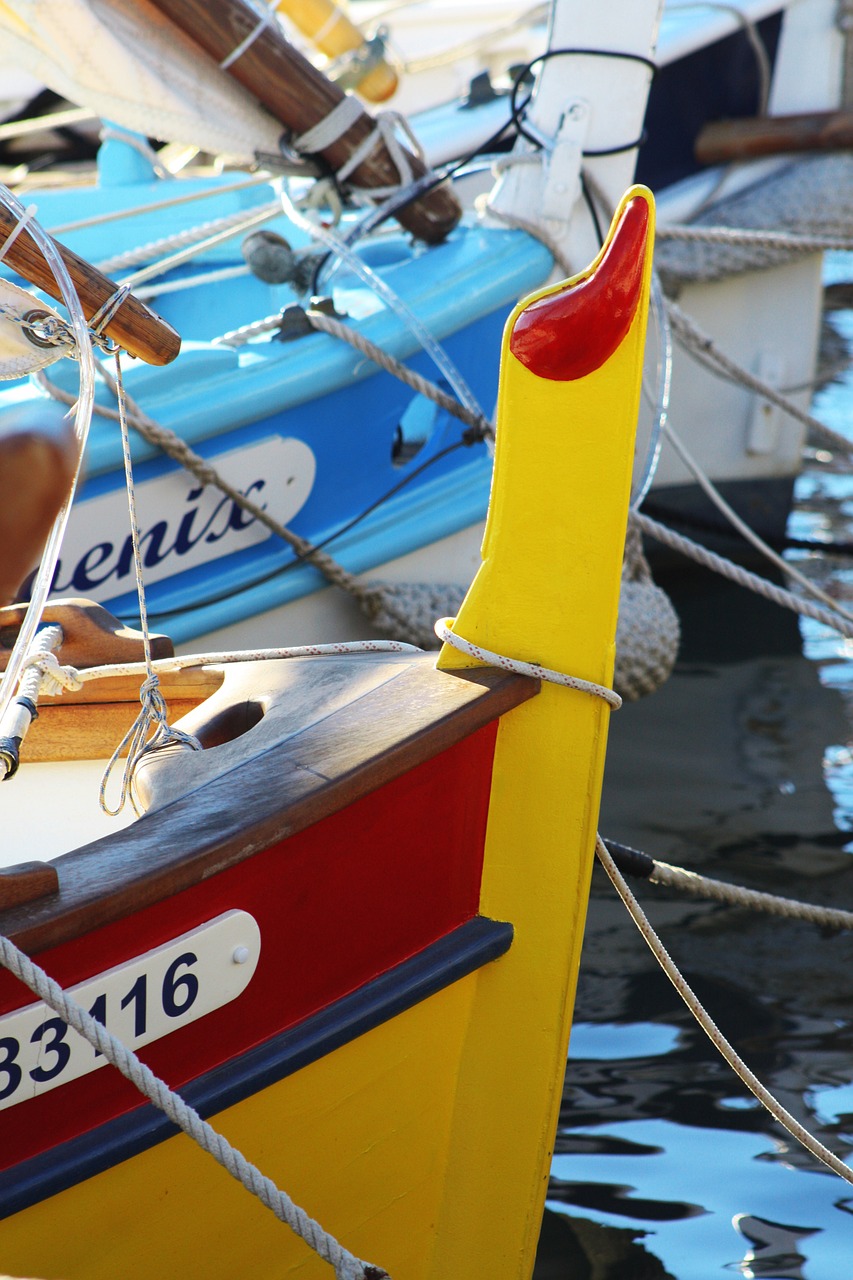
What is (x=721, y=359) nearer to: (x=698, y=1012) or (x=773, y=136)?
(x=698, y=1012)

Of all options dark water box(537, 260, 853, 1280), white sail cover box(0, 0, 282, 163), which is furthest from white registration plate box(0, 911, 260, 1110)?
white sail cover box(0, 0, 282, 163)

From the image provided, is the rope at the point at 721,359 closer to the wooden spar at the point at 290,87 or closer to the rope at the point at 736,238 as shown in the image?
the rope at the point at 736,238

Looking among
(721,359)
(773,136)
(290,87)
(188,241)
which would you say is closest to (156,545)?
(188,241)

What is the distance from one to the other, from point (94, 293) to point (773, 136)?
412 cm

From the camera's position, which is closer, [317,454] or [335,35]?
[317,454]

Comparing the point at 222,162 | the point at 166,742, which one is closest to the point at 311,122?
the point at 222,162

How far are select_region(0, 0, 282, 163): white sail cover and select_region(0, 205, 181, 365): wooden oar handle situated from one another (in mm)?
1636

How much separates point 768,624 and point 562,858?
3398 mm

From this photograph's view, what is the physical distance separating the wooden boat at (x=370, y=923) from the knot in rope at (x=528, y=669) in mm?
11

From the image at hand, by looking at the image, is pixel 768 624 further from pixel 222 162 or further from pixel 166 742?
pixel 166 742

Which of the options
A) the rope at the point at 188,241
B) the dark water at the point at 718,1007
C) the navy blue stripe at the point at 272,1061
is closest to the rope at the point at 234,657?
the navy blue stripe at the point at 272,1061

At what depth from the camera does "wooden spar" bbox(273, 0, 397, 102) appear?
4117mm

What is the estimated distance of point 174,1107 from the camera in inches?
50.4

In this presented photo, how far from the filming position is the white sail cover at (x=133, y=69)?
298cm
